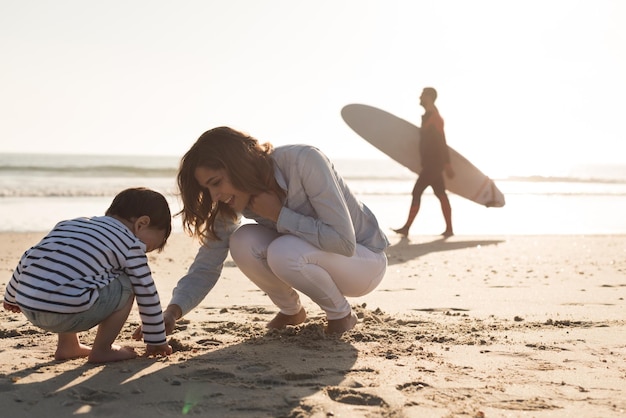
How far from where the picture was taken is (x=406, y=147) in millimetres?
9312

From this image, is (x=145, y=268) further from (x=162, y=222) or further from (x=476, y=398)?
(x=476, y=398)

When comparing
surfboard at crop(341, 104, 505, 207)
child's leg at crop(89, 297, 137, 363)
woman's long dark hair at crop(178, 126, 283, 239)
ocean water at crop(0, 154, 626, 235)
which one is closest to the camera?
child's leg at crop(89, 297, 137, 363)

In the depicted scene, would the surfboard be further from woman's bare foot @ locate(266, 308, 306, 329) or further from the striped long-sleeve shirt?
the striped long-sleeve shirt

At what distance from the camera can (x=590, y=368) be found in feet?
8.40

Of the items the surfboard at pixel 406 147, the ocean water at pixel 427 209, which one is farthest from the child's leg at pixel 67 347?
the surfboard at pixel 406 147

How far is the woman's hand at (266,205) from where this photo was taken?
2871 millimetres

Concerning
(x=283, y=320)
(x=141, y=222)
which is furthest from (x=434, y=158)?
(x=141, y=222)

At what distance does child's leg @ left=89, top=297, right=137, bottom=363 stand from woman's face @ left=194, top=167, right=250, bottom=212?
1.63 ft

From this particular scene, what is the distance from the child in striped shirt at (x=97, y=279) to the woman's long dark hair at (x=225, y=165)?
159 mm

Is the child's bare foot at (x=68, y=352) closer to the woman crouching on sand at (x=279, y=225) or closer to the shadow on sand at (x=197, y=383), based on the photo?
the shadow on sand at (x=197, y=383)

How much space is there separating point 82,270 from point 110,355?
371mm

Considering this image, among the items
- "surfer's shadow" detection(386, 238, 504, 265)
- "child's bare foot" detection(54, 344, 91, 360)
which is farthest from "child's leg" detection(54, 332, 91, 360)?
"surfer's shadow" detection(386, 238, 504, 265)

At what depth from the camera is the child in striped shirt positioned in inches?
95.1

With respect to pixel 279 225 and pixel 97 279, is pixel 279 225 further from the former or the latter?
pixel 97 279
